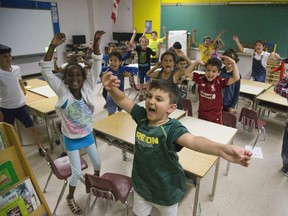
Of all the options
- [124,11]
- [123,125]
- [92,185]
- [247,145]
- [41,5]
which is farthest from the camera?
[124,11]

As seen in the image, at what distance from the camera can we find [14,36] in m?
7.01

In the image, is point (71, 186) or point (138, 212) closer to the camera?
point (138, 212)

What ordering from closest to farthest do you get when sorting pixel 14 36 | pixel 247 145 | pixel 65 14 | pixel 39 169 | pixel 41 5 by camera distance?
pixel 39 169 < pixel 247 145 < pixel 14 36 < pixel 41 5 < pixel 65 14

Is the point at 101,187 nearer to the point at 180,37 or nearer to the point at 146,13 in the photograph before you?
the point at 180,37

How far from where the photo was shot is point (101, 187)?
1756mm

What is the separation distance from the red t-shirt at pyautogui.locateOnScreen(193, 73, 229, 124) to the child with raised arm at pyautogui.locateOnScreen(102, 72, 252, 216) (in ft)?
4.93

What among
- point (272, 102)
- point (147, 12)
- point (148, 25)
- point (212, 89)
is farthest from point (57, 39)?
point (147, 12)

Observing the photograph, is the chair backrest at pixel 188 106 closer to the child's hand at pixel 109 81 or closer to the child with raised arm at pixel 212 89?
the child with raised arm at pixel 212 89

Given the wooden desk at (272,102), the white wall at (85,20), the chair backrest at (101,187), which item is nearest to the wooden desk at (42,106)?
the chair backrest at (101,187)

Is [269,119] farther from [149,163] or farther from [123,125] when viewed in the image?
[149,163]

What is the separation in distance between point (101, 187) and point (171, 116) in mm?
1277

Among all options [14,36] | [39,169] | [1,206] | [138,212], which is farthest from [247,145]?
[14,36]

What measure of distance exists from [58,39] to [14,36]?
250 inches

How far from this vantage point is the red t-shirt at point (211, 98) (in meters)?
2.78
